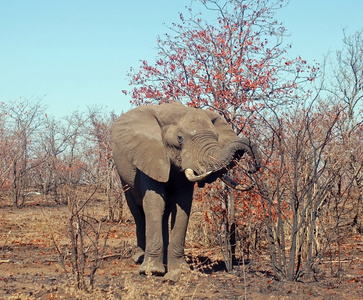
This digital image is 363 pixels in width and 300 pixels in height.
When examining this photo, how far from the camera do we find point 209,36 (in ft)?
46.7

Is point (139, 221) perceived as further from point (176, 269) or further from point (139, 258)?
point (176, 269)

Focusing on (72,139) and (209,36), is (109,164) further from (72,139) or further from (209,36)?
(72,139)

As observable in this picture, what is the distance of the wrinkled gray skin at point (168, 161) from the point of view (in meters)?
8.32

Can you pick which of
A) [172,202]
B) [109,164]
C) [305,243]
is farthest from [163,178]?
[109,164]

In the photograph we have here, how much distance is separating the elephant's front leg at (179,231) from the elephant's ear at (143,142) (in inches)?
21.0

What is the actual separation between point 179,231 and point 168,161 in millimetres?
1036

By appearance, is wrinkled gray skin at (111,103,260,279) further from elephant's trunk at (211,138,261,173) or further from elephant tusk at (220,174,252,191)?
elephant tusk at (220,174,252,191)

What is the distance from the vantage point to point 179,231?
Answer: 8820 mm

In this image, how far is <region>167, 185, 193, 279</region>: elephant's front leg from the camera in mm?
8789

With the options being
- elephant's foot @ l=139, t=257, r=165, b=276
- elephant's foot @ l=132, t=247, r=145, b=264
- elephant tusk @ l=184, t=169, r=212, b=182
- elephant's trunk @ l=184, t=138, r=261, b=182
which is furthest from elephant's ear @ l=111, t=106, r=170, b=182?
elephant's foot @ l=132, t=247, r=145, b=264

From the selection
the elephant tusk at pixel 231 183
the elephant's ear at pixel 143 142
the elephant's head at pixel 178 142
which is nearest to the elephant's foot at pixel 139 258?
the elephant's ear at pixel 143 142

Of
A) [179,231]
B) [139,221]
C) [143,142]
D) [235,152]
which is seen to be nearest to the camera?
[235,152]

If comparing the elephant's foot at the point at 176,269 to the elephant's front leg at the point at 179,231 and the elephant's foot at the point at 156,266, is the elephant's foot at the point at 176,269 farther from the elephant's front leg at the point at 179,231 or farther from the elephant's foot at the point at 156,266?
the elephant's foot at the point at 156,266

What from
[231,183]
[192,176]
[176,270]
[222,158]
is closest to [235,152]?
[222,158]
